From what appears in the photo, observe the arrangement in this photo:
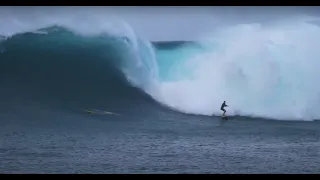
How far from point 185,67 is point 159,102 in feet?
0.83

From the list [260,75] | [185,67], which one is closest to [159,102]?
[185,67]

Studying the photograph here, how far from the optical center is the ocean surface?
11.3 feet

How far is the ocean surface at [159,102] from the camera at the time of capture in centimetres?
345

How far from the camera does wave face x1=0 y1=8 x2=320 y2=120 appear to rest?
11.5 ft

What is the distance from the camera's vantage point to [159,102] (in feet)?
11.7

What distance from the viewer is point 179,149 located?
3473 millimetres

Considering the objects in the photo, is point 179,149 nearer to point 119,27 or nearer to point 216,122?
point 216,122

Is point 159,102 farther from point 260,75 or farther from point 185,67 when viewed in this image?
point 260,75

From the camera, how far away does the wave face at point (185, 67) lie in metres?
3.51

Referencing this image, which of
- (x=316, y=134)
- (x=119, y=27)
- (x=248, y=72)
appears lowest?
(x=316, y=134)
